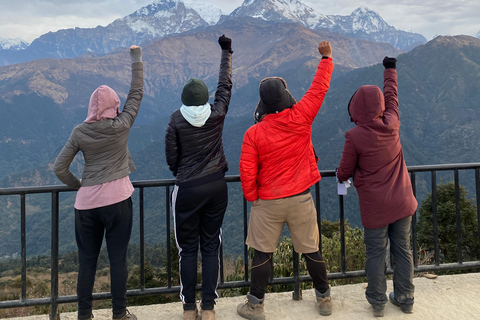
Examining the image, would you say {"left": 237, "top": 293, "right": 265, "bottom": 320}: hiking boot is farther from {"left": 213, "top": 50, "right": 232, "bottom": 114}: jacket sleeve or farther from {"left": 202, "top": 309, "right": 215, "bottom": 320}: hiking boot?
{"left": 213, "top": 50, "right": 232, "bottom": 114}: jacket sleeve

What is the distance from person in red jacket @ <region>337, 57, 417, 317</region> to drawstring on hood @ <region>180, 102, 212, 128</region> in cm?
115

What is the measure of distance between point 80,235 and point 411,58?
19415 centimetres

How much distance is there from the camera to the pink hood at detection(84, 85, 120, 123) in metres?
3.02

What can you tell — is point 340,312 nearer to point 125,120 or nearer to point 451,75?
point 125,120

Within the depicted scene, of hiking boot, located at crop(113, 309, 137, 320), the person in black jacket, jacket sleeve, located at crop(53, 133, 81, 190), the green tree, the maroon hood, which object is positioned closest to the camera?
jacket sleeve, located at crop(53, 133, 81, 190)

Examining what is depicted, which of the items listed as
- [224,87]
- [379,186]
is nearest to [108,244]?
[224,87]

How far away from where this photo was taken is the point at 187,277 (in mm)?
3256

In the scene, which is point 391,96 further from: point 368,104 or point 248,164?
point 248,164

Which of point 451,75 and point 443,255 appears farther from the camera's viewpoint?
point 451,75

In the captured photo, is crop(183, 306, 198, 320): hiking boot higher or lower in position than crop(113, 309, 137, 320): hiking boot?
higher

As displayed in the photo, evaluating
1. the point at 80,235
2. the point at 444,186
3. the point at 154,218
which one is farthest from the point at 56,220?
the point at 154,218

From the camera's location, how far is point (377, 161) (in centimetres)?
324

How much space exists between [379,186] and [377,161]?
0.66 ft

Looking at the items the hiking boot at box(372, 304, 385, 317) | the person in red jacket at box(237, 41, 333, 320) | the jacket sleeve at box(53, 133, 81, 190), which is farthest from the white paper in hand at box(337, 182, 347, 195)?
the jacket sleeve at box(53, 133, 81, 190)
